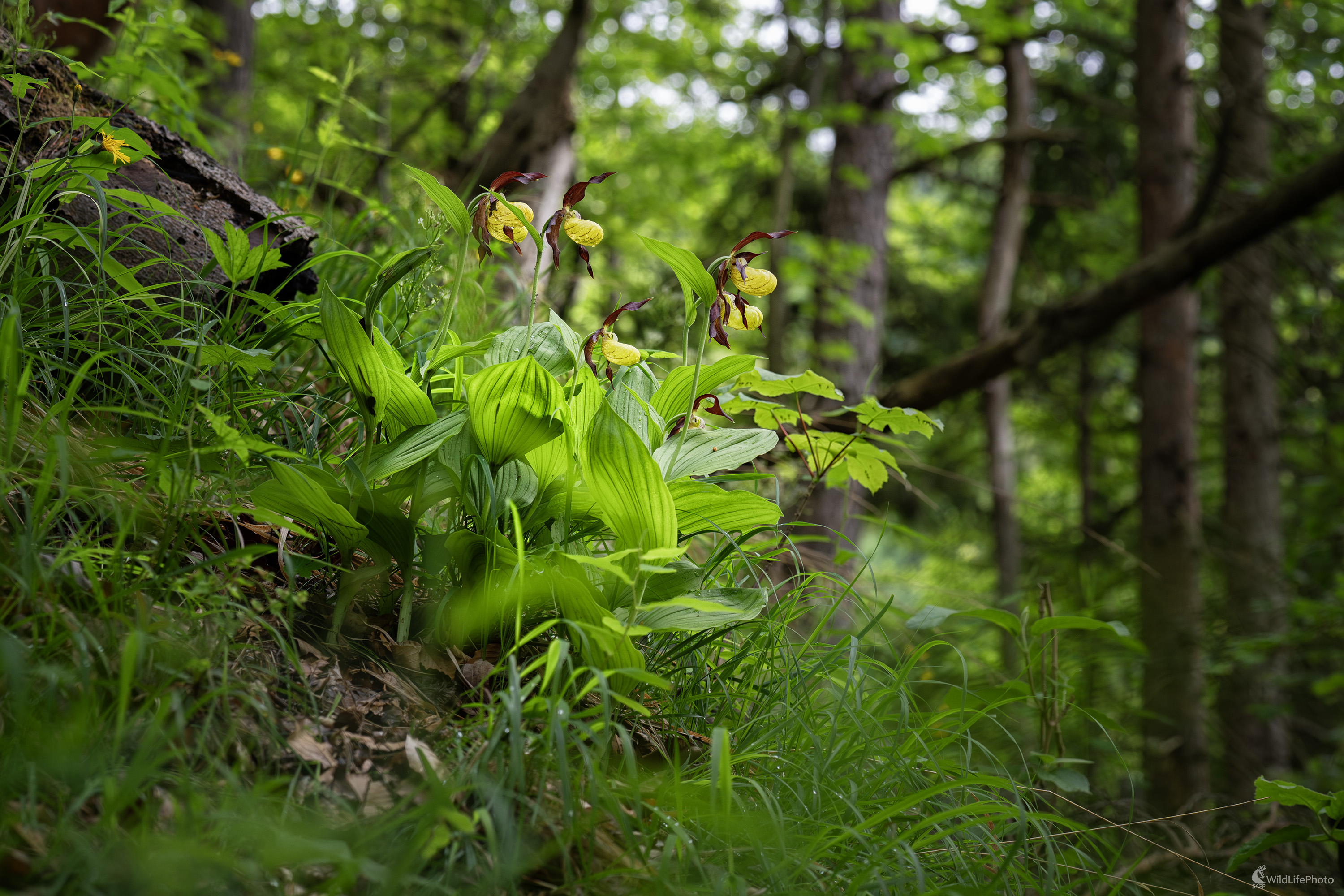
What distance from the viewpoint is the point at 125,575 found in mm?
1209

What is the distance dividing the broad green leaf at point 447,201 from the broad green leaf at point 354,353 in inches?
10.1

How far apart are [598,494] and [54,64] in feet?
6.41

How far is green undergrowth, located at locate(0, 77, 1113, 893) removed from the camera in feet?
3.08

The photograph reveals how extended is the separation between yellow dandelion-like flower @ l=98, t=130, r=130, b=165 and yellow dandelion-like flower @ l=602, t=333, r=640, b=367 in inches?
41.9

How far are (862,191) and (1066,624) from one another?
16.2 ft

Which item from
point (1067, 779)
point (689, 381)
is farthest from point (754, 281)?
point (1067, 779)

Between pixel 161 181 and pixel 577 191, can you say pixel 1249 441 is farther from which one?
pixel 161 181

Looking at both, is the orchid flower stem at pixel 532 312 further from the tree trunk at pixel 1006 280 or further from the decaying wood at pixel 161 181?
the tree trunk at pixel 1006 280

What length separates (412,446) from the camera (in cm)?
134

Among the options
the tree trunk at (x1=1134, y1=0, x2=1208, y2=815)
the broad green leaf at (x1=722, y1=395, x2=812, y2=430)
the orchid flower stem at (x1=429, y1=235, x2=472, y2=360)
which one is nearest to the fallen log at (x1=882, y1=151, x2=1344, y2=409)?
the tree trunk at (x1=1134, y1=0, x2=1208, y2=815)

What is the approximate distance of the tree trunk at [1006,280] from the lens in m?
7.20

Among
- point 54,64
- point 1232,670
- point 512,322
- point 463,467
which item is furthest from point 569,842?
point 1232,670

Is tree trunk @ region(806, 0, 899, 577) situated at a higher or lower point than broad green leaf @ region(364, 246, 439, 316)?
higher

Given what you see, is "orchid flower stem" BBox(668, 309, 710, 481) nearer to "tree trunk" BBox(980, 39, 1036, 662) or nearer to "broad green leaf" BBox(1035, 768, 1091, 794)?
"broad green leaf" BBox(1035, 768, 1091, 794)
